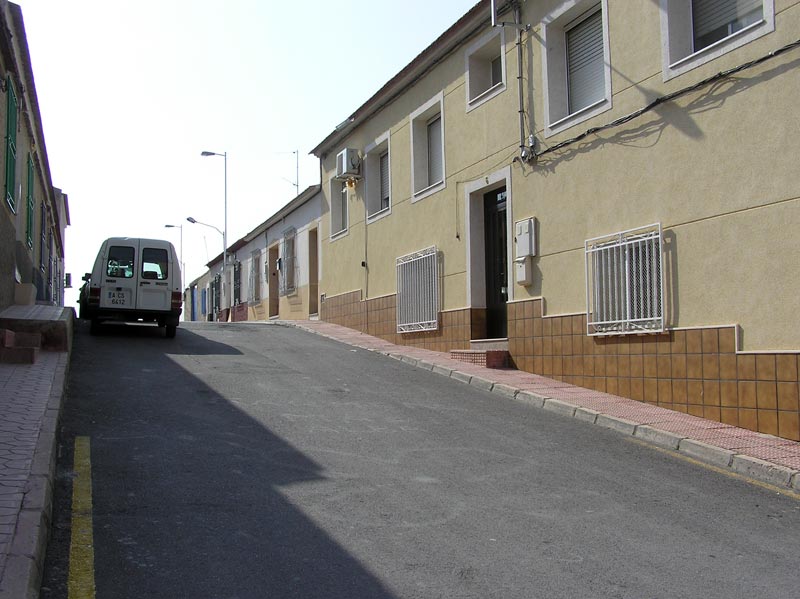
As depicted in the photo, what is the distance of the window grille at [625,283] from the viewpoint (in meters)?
10.3

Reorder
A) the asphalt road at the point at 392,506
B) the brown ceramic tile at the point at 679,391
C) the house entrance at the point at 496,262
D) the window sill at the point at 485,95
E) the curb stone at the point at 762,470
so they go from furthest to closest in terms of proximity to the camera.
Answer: the house entrance at the point at 496,262 → the window sill at the point at 485,95 → the brown ceramic tile at the point at 679,391 → the curb stone at the point at 762,470 → the asphalt road at the point at 392,506

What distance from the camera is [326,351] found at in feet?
51.1

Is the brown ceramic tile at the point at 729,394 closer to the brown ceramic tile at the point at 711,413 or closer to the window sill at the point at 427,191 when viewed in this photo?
the brown ceramic tile at the point at 711,413

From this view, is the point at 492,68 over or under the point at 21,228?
over

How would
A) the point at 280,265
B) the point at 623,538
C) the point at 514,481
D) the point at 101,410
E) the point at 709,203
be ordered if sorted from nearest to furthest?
the point at 623,538 < the point at 514,481 < the point at 101,410 < the point at 709,203 < the point at 280,265

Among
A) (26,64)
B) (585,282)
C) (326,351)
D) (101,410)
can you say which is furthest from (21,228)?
(585,282)

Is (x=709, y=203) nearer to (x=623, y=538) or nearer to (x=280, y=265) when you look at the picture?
(x=623, y=538)

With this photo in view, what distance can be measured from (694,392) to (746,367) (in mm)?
847

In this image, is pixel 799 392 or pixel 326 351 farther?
pixel 326 351

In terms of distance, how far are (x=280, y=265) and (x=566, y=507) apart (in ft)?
77.1

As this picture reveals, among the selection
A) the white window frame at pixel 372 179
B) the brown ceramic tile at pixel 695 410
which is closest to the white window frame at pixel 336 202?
the white window frame at pixel 372 179

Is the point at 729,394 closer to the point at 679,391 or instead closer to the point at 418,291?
the point at 679,391

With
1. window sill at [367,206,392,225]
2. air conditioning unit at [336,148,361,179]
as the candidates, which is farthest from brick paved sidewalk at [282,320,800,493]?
air conditioning unit at [336,148,361,179]

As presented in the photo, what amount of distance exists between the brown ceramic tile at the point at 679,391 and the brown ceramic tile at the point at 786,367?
141 cm
